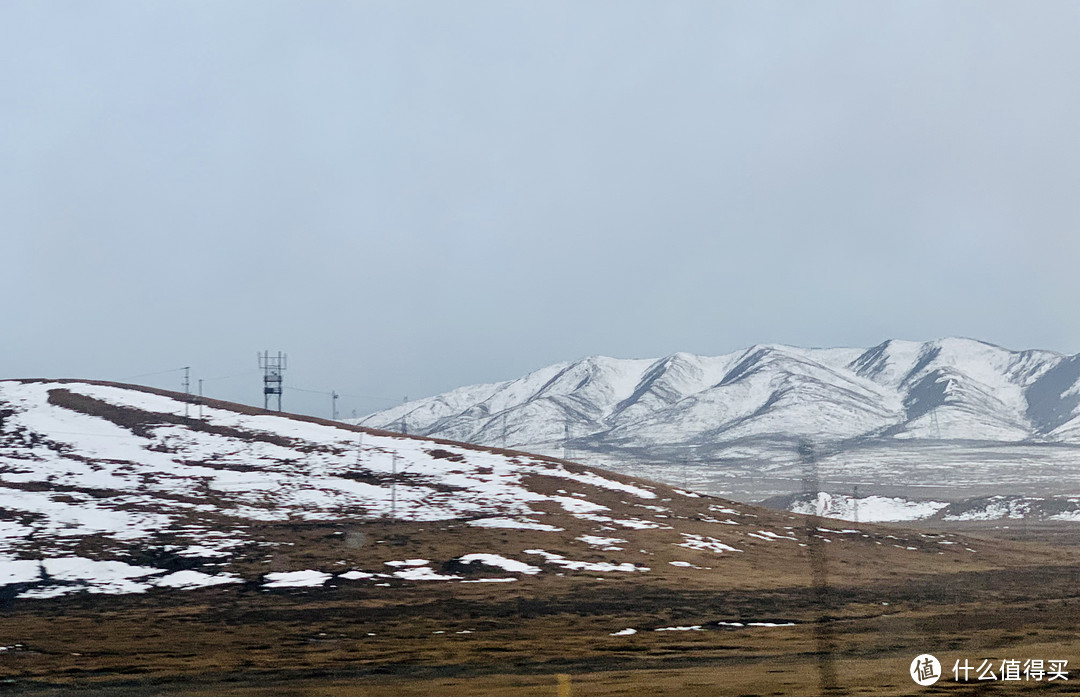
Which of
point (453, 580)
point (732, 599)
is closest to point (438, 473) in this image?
point (453, 580)

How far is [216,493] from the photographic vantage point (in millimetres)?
95250

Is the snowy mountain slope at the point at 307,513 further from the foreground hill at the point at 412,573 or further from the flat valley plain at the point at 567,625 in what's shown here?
the flat valley plain at the point at 567,625

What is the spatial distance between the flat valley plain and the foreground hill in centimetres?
27

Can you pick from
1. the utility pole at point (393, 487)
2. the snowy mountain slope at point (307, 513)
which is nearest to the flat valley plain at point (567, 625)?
the snowy mountain slope at point (307, 513)

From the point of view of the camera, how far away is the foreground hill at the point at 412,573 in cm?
4338

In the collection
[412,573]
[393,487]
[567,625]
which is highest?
[393,487]

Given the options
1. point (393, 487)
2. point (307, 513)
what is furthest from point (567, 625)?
point (393, 487)

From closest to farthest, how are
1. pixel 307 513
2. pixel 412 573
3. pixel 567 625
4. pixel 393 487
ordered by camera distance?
pixel 567 625 → pixel 412 573 → pixel 307 513 → pixel 393 487

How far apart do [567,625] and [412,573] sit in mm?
20346

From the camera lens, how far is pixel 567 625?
55.2 meters

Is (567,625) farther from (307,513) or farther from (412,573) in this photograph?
(307,513)

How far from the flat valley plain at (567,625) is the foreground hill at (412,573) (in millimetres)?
271

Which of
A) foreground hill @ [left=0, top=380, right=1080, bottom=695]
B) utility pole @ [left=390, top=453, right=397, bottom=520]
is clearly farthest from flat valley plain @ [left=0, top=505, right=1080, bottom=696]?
utility pole @ [left=390, top=453, right=397, bottom=520]

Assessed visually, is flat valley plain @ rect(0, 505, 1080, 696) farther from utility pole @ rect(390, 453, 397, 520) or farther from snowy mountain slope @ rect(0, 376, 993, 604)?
utility pole @ rect(390, 453, 397, 520)
